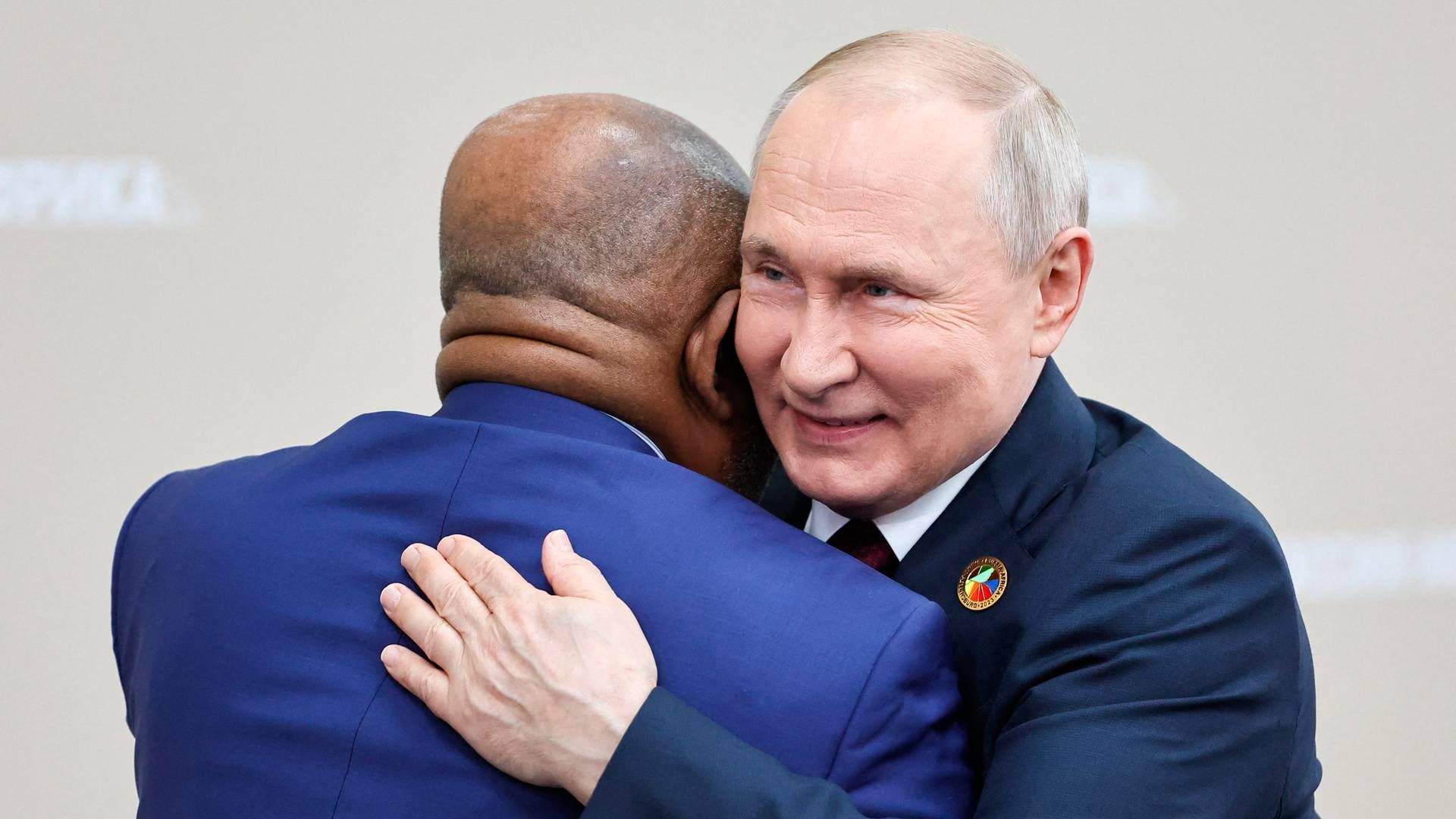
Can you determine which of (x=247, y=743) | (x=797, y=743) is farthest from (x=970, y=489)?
(x=247, y=743)

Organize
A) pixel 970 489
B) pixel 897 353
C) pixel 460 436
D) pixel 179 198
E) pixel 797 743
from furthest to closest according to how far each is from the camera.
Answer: pixel 179 198, pixel 970 489, pixel 897 353, pixel 460 436, pixel 797 743

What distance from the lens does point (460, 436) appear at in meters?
1.36

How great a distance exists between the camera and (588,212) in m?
1.41

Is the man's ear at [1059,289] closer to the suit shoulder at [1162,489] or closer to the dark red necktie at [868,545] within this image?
the suit shoulder at [1162,489]

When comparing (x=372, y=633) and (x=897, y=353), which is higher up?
(x=897, y=353)

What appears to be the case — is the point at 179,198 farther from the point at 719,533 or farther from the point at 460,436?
the point at 719,533

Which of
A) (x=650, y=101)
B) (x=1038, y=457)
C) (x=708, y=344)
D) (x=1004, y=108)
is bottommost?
(x=1038, y=457)

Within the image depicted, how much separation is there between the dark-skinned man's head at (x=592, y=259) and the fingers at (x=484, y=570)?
0.19m

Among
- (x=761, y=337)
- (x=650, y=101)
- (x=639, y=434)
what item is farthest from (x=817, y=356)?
(x=650, y=101)

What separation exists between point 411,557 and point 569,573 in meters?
0.16

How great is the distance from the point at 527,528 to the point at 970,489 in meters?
0.53

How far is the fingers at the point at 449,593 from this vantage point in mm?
1281

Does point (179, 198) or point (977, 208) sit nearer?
point (977, 208)

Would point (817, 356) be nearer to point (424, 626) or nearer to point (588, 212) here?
point (588, 212)
